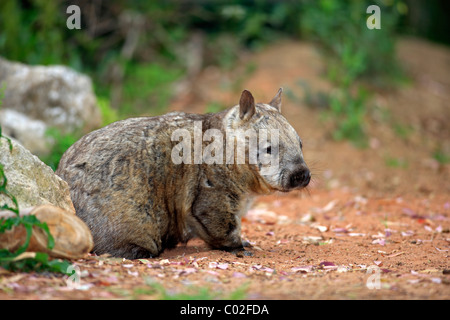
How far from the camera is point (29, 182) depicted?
4750mm

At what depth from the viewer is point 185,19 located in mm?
14227

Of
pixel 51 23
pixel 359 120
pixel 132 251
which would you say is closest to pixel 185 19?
pixel 51 23

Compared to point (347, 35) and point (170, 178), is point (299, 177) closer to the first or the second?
point (170, 178)

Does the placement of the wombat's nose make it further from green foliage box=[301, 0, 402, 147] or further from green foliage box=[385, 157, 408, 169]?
green foliage box=[301, 0, 402, 147]

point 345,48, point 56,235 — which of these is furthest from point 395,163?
point 56,235

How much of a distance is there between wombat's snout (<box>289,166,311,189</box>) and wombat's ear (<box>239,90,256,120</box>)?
73cm

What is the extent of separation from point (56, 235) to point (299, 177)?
228cm

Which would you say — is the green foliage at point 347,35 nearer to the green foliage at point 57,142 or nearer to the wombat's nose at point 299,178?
the green foliage at point 57,142

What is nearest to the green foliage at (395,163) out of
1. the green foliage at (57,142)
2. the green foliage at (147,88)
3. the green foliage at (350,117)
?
the green foliage at (350,117)

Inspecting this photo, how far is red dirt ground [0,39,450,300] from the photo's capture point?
407 cm

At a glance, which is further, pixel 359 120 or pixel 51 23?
pixel 51 23

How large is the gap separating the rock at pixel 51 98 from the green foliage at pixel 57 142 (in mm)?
369
